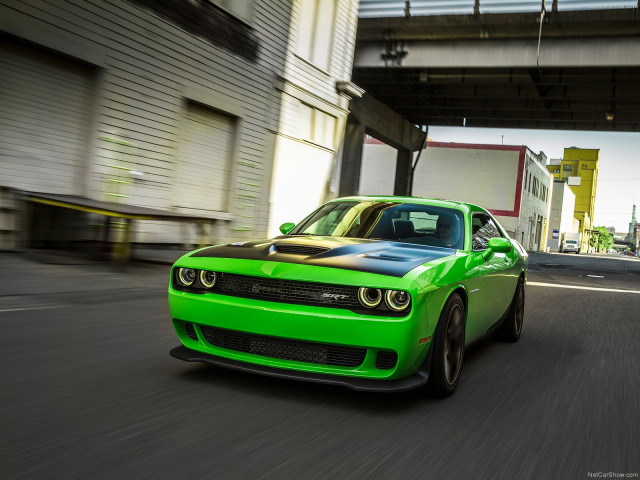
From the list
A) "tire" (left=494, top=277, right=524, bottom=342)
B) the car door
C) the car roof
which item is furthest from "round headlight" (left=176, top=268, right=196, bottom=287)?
"tire" (left=494, top=277, right=524, bottom=342)

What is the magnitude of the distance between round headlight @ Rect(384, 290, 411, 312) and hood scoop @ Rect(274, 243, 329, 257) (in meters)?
0.61

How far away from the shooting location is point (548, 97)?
83.2 feet

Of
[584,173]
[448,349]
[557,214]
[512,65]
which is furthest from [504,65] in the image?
[584,173]

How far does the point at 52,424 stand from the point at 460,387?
2.50 metres

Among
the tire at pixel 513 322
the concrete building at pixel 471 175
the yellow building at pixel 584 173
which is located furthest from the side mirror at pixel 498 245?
the yellow building at pixel 584 173

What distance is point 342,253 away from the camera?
3.83 metres

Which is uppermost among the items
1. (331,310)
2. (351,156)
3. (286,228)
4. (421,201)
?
(351,156)

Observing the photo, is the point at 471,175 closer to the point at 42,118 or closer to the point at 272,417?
the point at 42,118

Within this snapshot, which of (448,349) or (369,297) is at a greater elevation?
(369,297)

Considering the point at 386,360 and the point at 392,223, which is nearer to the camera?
the point at 386,360

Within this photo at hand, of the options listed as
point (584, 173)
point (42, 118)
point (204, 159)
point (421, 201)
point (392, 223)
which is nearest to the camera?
point (392, 223)

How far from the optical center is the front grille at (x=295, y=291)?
134 inches

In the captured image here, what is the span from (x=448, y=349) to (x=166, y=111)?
1024 centimetres

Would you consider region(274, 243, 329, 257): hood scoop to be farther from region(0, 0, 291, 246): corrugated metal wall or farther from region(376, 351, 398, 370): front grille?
region(0, 0, 291, 246): corrugated metal wall
